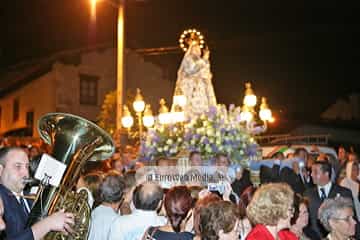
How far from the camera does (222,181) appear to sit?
645 centimetres

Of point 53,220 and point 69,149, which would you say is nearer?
point 53,220

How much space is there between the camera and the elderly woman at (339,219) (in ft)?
13.7

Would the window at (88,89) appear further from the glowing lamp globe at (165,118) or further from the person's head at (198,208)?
the person's head at (198,208)

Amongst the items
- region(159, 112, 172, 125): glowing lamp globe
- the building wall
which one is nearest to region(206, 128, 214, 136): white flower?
region(159, 112, 172, 125): glowing lamp globe

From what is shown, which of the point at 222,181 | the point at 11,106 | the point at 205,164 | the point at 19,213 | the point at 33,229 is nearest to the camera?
the point at 33,229

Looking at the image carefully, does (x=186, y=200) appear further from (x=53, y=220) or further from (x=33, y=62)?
(x=33, y=62)

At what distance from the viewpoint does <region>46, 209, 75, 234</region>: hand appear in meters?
3.38

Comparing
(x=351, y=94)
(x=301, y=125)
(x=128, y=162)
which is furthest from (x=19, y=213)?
(x=351, y=94)

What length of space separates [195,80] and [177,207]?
6347mm

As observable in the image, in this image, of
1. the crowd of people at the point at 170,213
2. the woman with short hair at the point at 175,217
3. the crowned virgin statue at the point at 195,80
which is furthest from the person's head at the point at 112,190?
the crowned virgin statue at the point at 195,80

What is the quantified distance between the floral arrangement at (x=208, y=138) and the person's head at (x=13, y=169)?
4.51 metres

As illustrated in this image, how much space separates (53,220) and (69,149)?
833 millimetres

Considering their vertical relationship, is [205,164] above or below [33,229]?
above

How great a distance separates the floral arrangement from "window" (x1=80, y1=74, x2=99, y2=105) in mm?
18116
